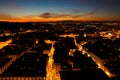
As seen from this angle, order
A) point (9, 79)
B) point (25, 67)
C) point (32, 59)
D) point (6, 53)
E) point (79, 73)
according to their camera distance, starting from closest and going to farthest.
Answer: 1. point (9, 79)
2. point (79, 73)
3. point (25, 67)
4. point (32, 59)
5. point (6, 53)

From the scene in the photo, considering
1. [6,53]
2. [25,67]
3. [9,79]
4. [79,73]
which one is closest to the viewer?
[9,79]

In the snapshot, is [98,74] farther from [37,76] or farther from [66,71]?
[37,76]

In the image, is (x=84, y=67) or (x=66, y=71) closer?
(x=66, y=71)

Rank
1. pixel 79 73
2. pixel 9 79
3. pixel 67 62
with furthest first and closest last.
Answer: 1. pixel 67 62
2. pixel 79 73
3. pixel 9 79

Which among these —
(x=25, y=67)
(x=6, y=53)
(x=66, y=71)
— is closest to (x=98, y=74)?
(x=66, y=71)

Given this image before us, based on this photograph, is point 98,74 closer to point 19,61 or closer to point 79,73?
point 79,73

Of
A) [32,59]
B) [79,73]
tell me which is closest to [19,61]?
[32,59]

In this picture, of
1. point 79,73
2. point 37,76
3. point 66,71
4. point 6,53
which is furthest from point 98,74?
point 6,53

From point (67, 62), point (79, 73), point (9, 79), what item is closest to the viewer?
point (9, 79)

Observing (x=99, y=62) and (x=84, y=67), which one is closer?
(x=84, y=67)
